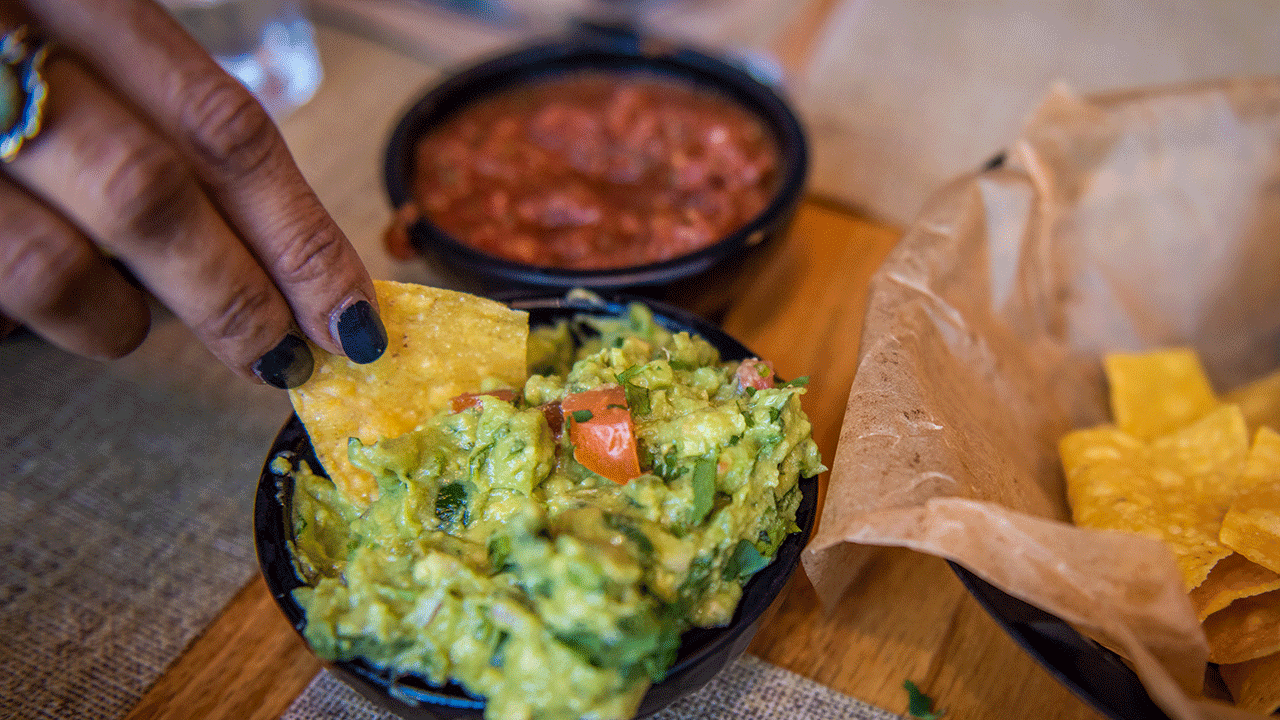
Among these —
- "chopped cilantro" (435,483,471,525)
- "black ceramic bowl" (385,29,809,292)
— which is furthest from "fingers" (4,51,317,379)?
"black ceramic bowl" (385,29,809,292)

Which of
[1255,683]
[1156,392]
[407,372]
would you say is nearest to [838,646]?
[1255,683]

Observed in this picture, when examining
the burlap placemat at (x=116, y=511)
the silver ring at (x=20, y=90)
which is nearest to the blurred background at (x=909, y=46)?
the burlap placemat at (x=116, y=511)

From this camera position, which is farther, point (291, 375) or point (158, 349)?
point (158, 349)

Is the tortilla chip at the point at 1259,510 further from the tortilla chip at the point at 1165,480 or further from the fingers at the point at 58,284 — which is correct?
the fingers at the point at 58,284

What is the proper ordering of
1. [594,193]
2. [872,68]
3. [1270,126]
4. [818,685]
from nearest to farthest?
[818,685] → [1270,126] → [594,193] → [872,68]

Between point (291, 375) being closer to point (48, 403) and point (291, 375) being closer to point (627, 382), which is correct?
point (627, 382)

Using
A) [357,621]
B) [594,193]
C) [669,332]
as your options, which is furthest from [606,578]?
[594,193]
